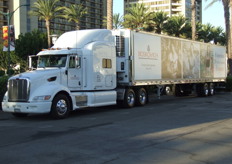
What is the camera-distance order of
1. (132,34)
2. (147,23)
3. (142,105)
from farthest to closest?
(147,23)
(142,105)
(132,34)

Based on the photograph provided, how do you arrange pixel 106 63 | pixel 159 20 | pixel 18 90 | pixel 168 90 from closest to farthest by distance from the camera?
pixel 18 90, pixel 106 63, pixel 168 90, pixel 159 20

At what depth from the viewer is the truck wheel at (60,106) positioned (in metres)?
11.9

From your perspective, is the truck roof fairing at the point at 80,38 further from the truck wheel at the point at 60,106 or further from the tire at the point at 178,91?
the tire at the point at 178,91

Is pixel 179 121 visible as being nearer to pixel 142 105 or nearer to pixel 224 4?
pixel 142 105

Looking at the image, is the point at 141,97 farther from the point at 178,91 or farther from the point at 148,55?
the point at 178,91

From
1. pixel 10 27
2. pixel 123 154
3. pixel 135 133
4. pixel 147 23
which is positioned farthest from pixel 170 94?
pixel 147 23

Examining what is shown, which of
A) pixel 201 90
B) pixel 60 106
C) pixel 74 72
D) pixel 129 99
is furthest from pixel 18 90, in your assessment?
pixel 201 90

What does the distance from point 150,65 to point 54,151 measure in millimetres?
11030

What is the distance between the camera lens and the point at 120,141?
773 centimetres

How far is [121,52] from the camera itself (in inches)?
624

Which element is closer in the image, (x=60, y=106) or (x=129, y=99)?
(x=60, y=106)

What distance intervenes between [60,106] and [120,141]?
4.99m

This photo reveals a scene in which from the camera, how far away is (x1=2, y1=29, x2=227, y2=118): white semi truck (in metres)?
11.8

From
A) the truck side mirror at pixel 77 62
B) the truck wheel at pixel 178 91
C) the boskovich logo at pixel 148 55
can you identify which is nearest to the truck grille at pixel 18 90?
the truck side mirror at pixel 77 62
